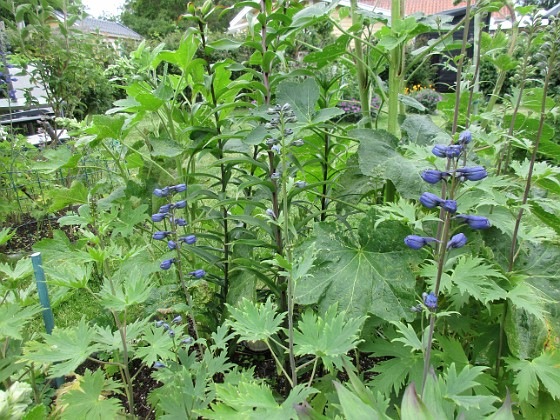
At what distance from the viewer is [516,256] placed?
132 centimetres

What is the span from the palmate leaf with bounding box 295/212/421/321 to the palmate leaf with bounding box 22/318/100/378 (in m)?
0.62

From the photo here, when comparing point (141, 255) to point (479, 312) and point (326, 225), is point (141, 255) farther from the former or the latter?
point (479, 312)

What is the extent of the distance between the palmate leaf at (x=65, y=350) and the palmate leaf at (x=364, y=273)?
24.3 inches

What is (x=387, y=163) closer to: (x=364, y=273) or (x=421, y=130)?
(x=421, y=130)

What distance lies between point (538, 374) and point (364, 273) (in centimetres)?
55

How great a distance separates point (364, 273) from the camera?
4.25ft

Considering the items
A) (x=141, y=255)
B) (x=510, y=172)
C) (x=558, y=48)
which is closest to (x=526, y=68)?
(x=558, y=48)

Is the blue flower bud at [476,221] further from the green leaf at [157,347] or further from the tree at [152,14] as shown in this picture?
the tree at [152,14]

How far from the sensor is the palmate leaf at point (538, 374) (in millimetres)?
1101

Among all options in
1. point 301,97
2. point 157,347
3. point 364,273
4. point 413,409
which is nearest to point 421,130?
point 301,97

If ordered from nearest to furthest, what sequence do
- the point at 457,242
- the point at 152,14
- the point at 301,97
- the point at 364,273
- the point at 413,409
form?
the point at 413,409, the point at 457,242, the point at 364,273, the point at 301,97, the point at 152,14

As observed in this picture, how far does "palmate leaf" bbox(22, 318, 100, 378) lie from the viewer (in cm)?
102

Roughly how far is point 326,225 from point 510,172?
979 millimetres

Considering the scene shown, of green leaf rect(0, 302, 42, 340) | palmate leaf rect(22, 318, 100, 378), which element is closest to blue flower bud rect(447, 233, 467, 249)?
palmate leaf rect(22, 318, 100, 378)
